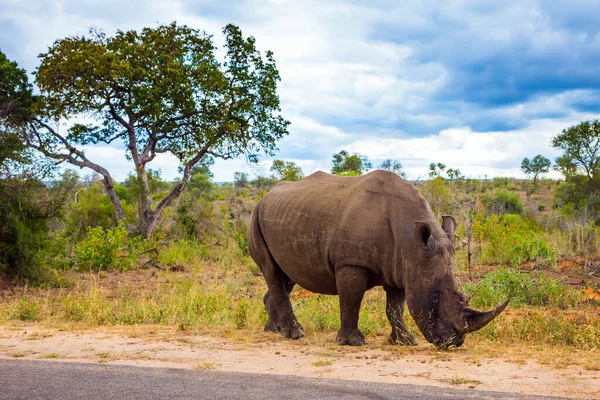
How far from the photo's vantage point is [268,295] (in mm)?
8523

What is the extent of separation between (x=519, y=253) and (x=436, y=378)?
9581mm

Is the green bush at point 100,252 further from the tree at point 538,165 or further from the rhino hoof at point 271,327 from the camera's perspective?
the tree at point 538,165

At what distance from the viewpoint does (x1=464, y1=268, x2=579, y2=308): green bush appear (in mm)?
9922

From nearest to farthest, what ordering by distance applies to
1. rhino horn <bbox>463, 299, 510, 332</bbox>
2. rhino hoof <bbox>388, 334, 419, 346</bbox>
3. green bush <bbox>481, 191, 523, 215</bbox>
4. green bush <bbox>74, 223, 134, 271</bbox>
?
rhino horn <bbox>463, 299, 510, 332</bbox>, rhino hoof <bbox>388, 334, 419, 346</bbox>, green bush <bbox>74, 223, 134, 271</bbox>, green bush <bbox>481, 191, 523, 215</bbox>

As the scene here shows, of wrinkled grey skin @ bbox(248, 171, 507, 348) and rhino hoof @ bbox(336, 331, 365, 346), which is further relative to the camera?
rhino hoof @ bbox(336, 331, 365, 346)

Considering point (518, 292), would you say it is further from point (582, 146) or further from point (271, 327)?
point (582, 146)

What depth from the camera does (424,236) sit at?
655 centimetres

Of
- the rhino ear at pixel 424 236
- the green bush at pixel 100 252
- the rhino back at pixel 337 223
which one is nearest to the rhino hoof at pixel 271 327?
the rhino back at pixel 337 223

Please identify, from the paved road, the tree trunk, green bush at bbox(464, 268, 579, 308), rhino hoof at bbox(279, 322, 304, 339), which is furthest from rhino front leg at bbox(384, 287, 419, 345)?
the tree trunk

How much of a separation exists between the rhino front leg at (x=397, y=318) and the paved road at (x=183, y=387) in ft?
6.61

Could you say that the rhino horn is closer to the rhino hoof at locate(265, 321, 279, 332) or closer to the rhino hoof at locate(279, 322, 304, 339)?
the rhino hoof at locate(279, 322, 304, 339)

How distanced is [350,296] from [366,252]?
1.79 ft

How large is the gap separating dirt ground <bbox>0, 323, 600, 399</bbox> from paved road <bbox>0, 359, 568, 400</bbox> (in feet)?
1.11

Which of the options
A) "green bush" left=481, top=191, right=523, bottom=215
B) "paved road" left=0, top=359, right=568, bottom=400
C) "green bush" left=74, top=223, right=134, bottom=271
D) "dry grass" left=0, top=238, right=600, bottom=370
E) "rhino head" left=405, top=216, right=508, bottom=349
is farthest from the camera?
"green bush" left=481, top=191, right=523, bottom=215
